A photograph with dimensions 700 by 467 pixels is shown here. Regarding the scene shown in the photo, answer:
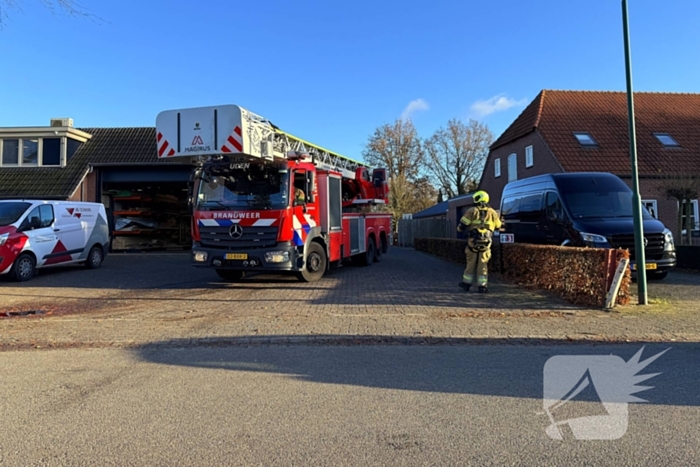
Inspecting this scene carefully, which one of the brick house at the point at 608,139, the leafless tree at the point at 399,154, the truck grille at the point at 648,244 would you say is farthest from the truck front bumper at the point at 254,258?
the leafless tree at the point at 399,154

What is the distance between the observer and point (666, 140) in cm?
2408

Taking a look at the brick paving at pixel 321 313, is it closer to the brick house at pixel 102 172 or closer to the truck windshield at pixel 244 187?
the truck windshield at pixel 244 187

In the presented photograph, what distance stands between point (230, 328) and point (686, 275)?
11.2 meters

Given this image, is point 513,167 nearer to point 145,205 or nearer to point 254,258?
point 145,205

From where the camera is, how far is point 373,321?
25.0ft

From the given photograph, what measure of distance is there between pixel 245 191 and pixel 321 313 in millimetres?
4016

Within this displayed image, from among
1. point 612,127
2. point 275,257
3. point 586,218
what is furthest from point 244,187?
point 612,127

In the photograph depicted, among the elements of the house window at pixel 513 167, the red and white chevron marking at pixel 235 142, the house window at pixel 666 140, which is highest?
the house window at pixel 666 140

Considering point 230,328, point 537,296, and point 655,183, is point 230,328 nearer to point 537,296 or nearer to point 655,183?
point 537,296

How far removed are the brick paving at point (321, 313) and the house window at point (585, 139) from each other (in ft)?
41.2

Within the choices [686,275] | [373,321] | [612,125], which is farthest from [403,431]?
[612,125]

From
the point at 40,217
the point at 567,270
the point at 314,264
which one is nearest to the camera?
the point at 567,270

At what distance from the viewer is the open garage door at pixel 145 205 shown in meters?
25.0

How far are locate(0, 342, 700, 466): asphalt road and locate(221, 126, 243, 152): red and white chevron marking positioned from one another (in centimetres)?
512
